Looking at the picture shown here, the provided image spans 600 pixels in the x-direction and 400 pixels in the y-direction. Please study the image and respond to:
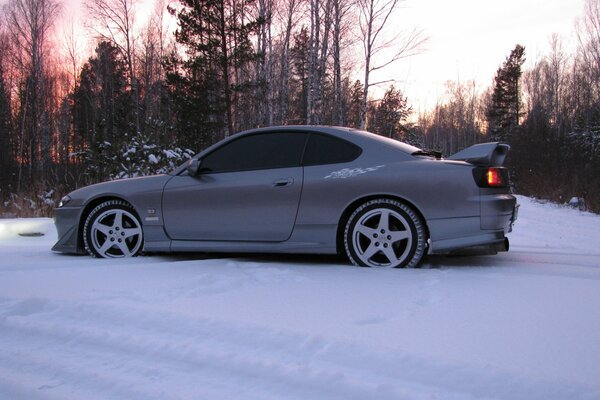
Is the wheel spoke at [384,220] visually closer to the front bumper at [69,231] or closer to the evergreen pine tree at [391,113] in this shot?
the front bumper at [69,231]

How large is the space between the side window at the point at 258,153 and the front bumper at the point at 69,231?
1.43 meters

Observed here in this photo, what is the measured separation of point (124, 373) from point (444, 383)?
125cm

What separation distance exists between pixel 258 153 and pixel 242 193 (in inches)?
17.1

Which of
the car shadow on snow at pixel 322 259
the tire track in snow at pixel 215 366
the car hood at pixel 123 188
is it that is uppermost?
the car hood at pixel 123 188

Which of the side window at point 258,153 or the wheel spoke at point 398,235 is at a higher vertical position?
the side window at point 258,153

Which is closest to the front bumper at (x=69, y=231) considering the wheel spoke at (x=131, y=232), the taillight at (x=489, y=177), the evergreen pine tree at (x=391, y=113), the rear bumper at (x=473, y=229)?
the wheel spoke at (x=131, y=232)

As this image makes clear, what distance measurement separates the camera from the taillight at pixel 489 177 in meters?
3.33

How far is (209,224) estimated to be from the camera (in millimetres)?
3801

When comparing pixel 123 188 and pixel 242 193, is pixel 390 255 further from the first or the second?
pixel 123 188

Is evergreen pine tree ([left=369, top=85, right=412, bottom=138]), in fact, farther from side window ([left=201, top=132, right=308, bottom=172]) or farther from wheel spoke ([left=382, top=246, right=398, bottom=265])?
wheel spoke ([left=382, top=246, right=398, bottom=265])

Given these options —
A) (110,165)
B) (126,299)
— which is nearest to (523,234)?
(126,299)

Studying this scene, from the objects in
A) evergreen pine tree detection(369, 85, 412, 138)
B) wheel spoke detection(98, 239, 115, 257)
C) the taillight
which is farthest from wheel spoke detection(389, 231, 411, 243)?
evergreen pine tree detection(369, 85, 412, 138)

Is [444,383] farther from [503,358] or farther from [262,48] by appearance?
[262,48]

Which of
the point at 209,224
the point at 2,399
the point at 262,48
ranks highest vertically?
the point at 262,48
